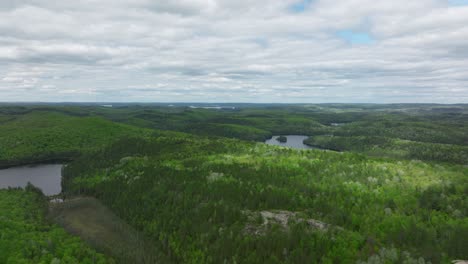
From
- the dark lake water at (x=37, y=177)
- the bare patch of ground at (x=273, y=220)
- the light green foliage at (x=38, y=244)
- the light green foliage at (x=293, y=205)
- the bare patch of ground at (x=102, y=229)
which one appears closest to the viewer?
the light green foliage at (x=293, y=205)

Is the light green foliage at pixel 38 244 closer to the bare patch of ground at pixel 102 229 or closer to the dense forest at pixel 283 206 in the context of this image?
the dense forest at pixel 283 206

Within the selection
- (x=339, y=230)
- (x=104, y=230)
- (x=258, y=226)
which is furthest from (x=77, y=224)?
(x=339, y=230)

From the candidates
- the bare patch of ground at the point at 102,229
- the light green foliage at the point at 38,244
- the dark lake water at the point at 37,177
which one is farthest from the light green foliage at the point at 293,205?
the dark lake water at the point at 37,177

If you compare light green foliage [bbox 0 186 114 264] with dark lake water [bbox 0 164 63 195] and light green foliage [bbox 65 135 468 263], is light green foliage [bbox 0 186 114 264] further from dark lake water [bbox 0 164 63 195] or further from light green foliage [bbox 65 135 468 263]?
dark lake water [bbox 0 164 63 195]

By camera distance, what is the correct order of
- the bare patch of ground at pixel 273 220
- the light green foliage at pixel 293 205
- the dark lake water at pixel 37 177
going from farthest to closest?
1. the dark lake water at pixel 37 177
2. the bare patch of ground at pixel 273 220
3. the light green foliage at pixel 293 205

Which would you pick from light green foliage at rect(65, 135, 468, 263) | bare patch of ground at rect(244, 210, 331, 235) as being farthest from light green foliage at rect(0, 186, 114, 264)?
bare patch of ground at rect(244, 210, 331, 235)

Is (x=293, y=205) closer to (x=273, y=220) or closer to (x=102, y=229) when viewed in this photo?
(x=273, y=220)
